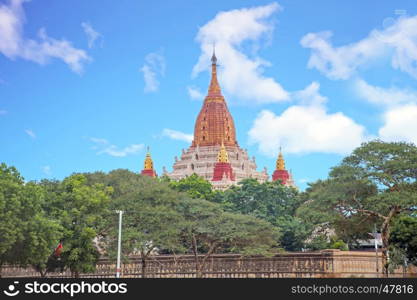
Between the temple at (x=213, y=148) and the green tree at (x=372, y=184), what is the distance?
66346 mm

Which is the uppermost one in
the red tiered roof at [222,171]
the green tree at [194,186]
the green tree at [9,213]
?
the red tiered roof at [222,171]

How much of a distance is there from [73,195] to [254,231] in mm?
14206

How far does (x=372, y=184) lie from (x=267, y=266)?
1026 cm

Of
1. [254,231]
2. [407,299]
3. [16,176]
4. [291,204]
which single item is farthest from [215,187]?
[407,299]

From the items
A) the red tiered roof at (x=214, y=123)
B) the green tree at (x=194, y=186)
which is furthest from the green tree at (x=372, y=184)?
the red tiered roof at (x=214, y=123)

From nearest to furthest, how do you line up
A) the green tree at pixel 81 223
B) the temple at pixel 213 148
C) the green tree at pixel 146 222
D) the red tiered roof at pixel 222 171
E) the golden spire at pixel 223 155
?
the green tree at pixel 81 223
the green tree at pixel 146 222
the red tiered roof at pixel 222 171
the golden spire at pixel 223 155
the temple at pixel 213 148

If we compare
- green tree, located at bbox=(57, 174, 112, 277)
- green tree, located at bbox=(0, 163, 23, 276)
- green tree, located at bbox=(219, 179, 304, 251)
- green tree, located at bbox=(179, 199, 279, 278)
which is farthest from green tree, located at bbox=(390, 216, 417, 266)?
green tree, located at bbox=(219, 179, 304, 251)

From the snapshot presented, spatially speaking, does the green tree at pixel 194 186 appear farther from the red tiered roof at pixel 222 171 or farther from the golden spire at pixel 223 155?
the golden spire at pixel 223 155

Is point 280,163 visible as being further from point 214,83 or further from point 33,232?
point 33,232

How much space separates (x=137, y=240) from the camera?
48750 mm

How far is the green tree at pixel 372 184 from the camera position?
4834 cm

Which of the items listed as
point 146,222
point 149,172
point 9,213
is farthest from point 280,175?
point 9,213

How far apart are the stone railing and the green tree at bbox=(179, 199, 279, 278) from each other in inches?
51.8

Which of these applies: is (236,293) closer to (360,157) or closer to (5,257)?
(5,257)
